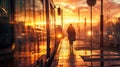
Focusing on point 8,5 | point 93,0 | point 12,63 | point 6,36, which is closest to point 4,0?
point 8,5

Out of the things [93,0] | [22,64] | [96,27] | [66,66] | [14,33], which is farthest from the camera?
[96,27]

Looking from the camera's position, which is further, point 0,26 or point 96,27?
point 96,27

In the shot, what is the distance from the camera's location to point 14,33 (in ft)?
16.3

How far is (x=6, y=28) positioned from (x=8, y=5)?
291mm

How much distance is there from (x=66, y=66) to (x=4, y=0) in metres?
13.6

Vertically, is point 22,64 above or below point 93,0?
below

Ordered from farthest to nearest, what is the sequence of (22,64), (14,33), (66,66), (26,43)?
(66,66), (26,43), (22,64), (14,33)

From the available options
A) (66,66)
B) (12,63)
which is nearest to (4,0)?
(12,63)

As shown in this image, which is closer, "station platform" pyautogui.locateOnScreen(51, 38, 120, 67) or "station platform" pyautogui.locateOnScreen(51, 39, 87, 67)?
"station platform" pyautogui.locateOnScreen(51, 39, 87, 67)

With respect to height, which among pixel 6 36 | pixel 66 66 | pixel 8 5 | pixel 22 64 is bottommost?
pixel 66 66

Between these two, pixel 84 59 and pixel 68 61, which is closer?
pixel 68 61

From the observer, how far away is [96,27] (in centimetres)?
12112

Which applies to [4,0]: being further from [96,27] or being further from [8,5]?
[96,27]

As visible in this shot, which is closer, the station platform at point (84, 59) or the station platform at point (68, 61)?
the station platform at point (68, 61)
